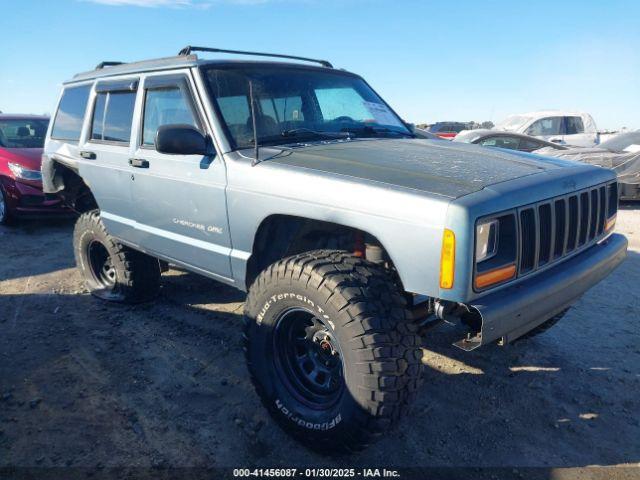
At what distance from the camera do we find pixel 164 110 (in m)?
3.51

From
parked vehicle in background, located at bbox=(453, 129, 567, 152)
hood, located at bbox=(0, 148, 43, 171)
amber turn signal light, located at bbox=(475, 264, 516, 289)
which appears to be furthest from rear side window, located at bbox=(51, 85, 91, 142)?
parked vehicle in background, located at bbox=(453, 129, 567, 152)

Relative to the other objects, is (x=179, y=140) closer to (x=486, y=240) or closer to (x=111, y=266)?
(x=486, y=240)

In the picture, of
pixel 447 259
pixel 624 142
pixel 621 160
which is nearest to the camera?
pixel 447 259

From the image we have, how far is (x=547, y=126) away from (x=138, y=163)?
13.9 metres

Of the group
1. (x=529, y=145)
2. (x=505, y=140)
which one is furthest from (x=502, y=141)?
(x=529, y=145)

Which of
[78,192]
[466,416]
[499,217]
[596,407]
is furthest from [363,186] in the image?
[78,192]

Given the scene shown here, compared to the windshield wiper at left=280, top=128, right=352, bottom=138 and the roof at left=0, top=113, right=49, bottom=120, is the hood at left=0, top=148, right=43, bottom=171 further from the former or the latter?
the windshield wiper at left=280, top=128, right=352, bottom=138

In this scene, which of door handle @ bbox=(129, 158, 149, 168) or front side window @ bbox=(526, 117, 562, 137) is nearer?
door handle @ bbox=(129, 158, 149, 168)

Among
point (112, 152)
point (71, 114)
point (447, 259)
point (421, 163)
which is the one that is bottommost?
point (447, 259)

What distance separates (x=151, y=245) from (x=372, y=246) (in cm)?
198

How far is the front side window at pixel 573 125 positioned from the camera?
14.5 metres

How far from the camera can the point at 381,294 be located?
2.34 meters

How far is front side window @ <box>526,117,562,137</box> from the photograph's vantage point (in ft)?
47.6

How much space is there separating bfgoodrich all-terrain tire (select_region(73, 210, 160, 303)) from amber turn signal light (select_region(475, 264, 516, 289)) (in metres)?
3.25
